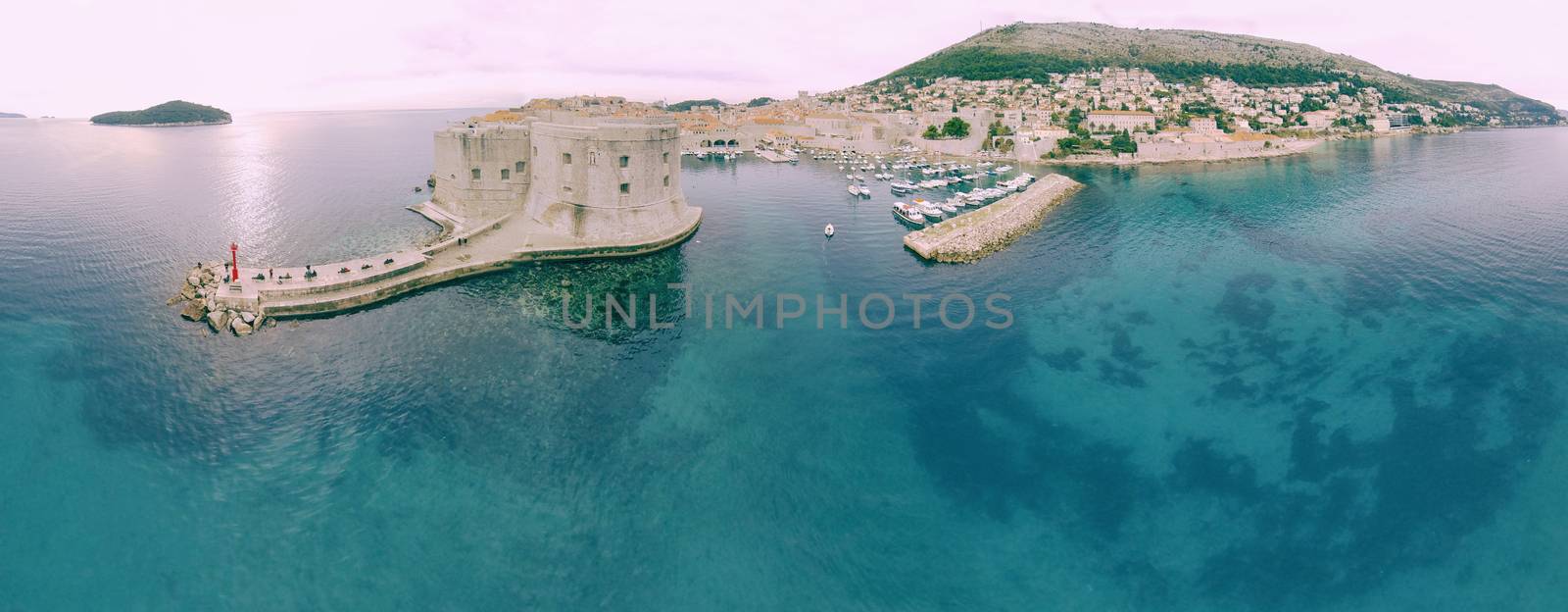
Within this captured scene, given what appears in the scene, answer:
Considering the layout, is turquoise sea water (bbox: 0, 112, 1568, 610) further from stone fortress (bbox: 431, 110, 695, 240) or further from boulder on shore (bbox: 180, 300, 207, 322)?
stone fortress (bbox: 431, 110, 695, 240)

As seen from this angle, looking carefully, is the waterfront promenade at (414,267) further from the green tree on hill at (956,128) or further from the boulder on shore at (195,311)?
the green tree on hill at (956,128)

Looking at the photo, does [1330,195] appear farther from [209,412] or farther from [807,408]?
[209,412]

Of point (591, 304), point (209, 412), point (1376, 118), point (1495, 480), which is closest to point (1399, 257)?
point (1495, 480)

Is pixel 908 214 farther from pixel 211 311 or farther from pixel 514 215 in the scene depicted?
pixel 211 311

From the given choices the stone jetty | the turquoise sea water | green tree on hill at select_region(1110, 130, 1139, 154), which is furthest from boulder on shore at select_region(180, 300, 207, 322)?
green tree on hill at select_region(1110, 130, 1139, 154)

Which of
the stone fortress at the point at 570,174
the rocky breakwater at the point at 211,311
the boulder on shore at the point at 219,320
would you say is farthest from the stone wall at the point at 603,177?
the boulder on shore at the point at 219,320

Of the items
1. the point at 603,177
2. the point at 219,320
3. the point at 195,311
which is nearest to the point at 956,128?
the point at 603,177
